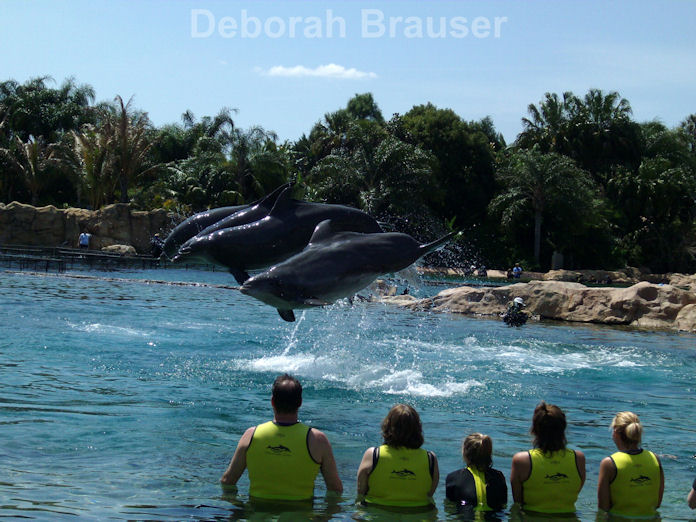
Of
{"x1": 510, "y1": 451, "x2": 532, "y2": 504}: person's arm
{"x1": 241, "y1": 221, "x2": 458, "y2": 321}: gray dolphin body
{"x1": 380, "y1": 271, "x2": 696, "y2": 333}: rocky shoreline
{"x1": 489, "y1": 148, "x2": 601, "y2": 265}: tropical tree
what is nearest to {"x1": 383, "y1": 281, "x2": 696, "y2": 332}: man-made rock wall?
{"x1": 380, "y1": 271, "x2": 696, "y2": 333}: rocky shoreline

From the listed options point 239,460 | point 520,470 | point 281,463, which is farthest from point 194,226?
point 520,470

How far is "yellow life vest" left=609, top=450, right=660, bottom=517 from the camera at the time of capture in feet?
19.7

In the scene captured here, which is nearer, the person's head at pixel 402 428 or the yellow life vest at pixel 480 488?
the person's head at pixel 402 428

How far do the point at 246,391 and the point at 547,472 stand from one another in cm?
672

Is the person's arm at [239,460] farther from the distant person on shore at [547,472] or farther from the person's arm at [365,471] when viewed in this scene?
the distant person on shore at [547,472]

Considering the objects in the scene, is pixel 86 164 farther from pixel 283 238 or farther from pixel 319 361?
pixel 283 238

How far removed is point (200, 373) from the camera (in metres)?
13.4

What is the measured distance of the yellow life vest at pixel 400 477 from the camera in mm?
5738

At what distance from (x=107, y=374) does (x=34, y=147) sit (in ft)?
137

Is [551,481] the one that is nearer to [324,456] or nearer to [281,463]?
[324,456]

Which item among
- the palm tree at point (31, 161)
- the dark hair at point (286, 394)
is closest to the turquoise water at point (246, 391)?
the dark hair at point (286, 394)

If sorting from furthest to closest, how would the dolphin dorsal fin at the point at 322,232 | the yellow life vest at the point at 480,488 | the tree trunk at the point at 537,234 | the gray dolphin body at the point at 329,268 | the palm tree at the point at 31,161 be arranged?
1. the palm tree at the point at 31,161
2. the tree trunk at the point at 537,234
3. the dolphin dorsal fin at the point at 322,232
4. the gray dolphin body at the point at 329,268
5. the yellow life vest at the point at 480,488

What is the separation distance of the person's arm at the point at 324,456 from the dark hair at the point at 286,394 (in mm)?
257

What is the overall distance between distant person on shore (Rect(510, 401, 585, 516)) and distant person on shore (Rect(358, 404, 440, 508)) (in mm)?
655
